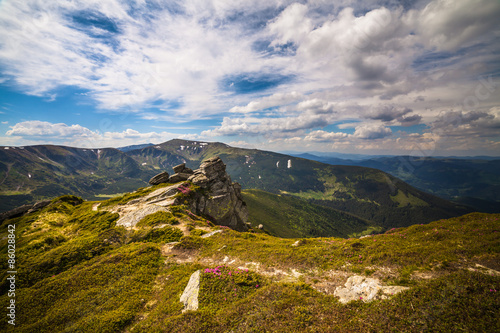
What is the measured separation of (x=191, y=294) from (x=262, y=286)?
6.55 metres

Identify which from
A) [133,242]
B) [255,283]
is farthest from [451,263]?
[133,242]

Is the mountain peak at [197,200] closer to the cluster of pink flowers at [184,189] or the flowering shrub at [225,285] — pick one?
the cluster of pink flowers at [184,189]

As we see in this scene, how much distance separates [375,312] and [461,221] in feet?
66.1

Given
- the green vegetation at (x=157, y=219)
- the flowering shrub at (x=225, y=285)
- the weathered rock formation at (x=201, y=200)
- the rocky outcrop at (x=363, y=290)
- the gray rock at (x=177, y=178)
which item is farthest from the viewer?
the gray rock at (x=177, y=178)

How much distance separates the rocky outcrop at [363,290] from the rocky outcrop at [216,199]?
151 ft

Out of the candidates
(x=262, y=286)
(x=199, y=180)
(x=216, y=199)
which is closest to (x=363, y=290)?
(x=262, y=286)

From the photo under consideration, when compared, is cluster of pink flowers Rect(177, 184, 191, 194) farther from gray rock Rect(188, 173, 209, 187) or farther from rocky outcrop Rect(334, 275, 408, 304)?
rocky outcrop Rect(334, 275, 408, 304)

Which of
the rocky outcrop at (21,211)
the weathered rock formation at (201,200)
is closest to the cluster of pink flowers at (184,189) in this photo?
the weathered rock formation at (201,200)

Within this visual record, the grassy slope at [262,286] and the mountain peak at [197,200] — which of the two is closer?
the grassy slope at [262,286]

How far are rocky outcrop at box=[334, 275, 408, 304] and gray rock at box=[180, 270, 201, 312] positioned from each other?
11.9 meters

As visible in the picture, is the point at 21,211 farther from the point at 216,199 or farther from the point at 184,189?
the point at 216,199

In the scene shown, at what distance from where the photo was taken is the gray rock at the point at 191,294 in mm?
14872

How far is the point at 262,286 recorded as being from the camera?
16.8 meters

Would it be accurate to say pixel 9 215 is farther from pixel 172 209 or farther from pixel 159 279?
pixel 159 279
